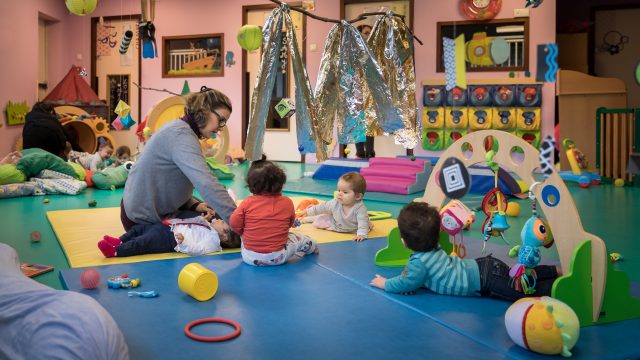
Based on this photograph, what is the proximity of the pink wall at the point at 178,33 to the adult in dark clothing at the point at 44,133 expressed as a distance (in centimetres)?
189

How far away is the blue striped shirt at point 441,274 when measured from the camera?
261 cm

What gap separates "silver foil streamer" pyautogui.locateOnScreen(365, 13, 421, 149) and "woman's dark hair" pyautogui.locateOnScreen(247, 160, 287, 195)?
180 centimetres

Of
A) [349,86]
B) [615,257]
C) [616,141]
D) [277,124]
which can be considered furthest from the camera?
[277,124]

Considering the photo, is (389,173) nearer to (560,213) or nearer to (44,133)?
(560,213)

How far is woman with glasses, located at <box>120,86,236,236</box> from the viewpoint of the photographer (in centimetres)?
335

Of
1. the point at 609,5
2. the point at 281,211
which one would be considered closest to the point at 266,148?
the point at 609,5

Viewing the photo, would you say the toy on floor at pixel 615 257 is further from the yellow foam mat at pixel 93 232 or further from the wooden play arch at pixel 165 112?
the wooden play arch at pixel 165 112

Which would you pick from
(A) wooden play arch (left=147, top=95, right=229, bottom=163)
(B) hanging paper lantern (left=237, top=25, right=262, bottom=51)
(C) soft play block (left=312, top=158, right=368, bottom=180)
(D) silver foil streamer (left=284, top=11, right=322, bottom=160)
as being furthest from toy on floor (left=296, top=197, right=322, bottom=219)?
(A) wooden play arch (left=147, top=95, right=229, bottom=163)

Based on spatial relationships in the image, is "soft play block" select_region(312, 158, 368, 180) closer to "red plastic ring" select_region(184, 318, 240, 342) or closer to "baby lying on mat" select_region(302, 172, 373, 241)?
"baby lying on mat" select_region(302, 172, 373, 241)

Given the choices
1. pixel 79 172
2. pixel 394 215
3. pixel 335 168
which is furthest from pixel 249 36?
pixel 79 172

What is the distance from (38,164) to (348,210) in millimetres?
4081

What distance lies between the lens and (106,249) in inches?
131

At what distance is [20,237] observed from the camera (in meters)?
4.05

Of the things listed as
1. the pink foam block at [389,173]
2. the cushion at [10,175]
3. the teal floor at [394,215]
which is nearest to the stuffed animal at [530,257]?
the teal floor at [394,215]
